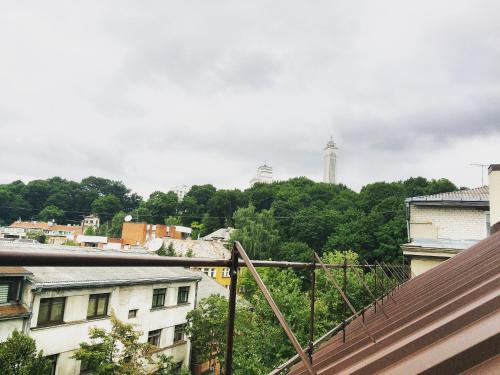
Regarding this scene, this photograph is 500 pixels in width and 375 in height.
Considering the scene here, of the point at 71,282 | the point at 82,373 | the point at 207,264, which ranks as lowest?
the point at 82,373

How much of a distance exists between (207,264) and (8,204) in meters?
117

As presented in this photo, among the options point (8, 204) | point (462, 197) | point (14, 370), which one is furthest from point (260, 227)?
point (8, 204)

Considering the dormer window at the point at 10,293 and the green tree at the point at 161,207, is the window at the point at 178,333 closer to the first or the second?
the dormer window at the point at 10,293

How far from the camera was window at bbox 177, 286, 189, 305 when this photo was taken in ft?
61.7

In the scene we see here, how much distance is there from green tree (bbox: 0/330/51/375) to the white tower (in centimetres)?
14205

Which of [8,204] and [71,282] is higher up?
[8,204]

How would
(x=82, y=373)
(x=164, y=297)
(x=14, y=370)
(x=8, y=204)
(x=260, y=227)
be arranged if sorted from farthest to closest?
(x=8, y=204) → (x=260, y=227) → (x=164, y=297) → (x=82, y=373) → (x=14, y=370)

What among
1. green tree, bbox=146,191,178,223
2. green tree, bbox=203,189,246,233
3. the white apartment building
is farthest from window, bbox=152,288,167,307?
green tree, bbox=146,191,178,223

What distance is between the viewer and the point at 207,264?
1210 mm

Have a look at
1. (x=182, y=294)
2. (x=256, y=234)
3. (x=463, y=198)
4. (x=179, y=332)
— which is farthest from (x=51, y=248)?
(x=256, y=234)

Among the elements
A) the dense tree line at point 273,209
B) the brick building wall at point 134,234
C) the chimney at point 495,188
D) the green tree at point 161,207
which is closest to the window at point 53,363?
the chimney at point 495,188

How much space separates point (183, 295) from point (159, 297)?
192 centimetres

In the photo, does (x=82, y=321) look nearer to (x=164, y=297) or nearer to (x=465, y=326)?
(x=164, y=297)

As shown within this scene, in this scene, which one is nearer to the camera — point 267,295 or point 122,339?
point 267,295
